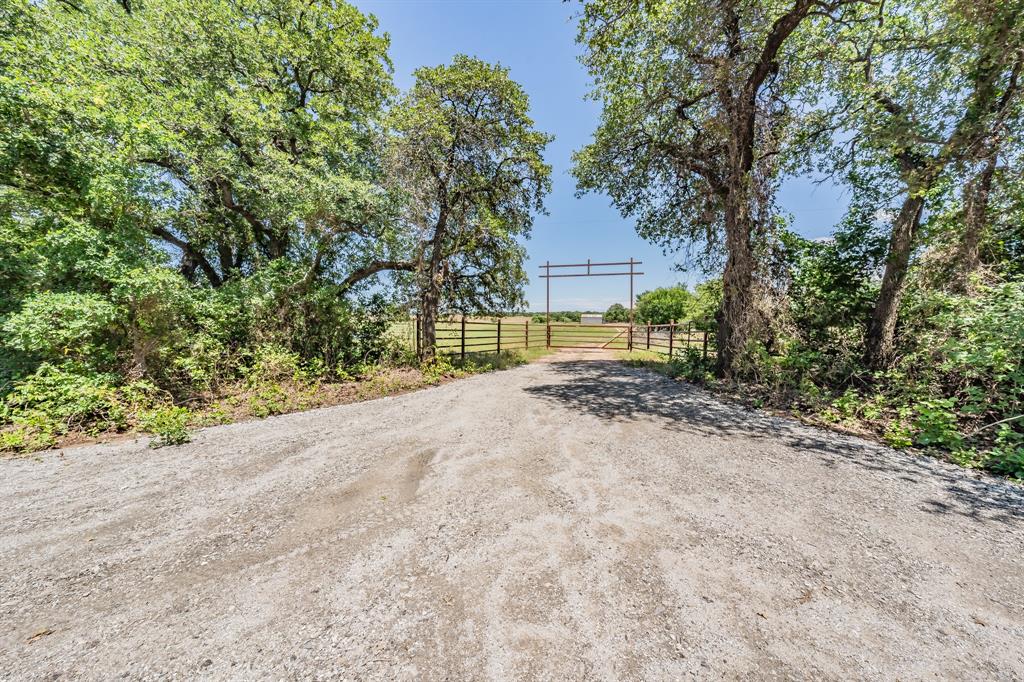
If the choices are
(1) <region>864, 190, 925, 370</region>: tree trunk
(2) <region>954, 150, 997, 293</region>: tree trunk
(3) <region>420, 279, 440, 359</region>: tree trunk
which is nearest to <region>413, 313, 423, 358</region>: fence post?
(3) <region>420, 279, 440, 359</region>: tree trunk

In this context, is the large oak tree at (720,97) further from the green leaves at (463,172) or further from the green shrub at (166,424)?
the green shrub at (166,424)

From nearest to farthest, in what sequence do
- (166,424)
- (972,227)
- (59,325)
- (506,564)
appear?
(506,564) → (166,424) → (59,325) → (972,227)

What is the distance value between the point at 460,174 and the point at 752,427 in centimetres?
786

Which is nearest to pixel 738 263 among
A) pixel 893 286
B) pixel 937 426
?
pixel 893 286

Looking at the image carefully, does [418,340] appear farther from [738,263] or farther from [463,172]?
[738,263]

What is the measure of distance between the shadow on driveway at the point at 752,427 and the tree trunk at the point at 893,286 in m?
2.16

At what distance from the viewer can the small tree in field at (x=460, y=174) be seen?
7.49 meters

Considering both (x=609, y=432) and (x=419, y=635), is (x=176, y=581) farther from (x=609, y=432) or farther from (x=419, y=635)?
(x=609, y=432)

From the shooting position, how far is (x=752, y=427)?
4.43 meters

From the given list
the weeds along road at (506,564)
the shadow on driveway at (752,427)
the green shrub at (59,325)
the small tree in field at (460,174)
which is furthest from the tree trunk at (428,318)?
the green shrub at (59,325)

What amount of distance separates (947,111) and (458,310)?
30.4ft

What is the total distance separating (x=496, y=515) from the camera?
7.88ft

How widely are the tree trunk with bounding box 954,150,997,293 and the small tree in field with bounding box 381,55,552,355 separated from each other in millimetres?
7383

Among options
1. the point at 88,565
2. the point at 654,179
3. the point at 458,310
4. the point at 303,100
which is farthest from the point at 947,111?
the point at 303,100
